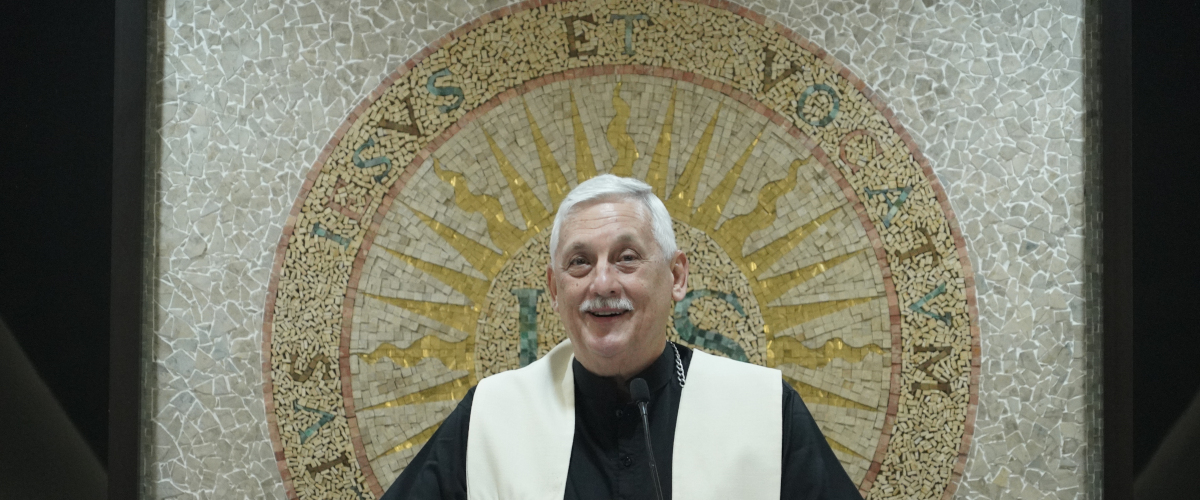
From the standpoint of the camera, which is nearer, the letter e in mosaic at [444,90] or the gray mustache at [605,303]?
the gray mustache at [605,303]

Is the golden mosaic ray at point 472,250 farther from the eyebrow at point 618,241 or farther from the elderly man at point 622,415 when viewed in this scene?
the eyebrow at point 618,241

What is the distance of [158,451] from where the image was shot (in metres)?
2.20

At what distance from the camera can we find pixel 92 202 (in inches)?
86.4

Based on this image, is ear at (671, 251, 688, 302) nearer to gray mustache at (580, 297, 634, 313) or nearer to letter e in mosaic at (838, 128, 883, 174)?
gray mustache at (580, 297, 634, 313)

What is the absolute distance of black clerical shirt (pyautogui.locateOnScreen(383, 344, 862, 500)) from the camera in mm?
1654

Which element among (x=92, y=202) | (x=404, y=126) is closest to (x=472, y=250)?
(x=404, y=126)

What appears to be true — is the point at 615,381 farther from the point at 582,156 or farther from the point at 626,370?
the point at 582,156

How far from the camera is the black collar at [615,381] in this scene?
1725 millimetres

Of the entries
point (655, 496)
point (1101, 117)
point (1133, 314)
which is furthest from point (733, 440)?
point (1101, 117)

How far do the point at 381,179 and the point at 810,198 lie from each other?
114 centimetres

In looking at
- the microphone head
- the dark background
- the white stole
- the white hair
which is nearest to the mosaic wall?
the dark background

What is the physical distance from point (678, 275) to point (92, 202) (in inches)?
62.5

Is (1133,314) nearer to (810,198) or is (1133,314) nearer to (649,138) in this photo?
(810,198)

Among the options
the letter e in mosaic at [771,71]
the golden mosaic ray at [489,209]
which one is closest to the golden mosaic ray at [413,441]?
the golden mosaic ray at [489,209]
